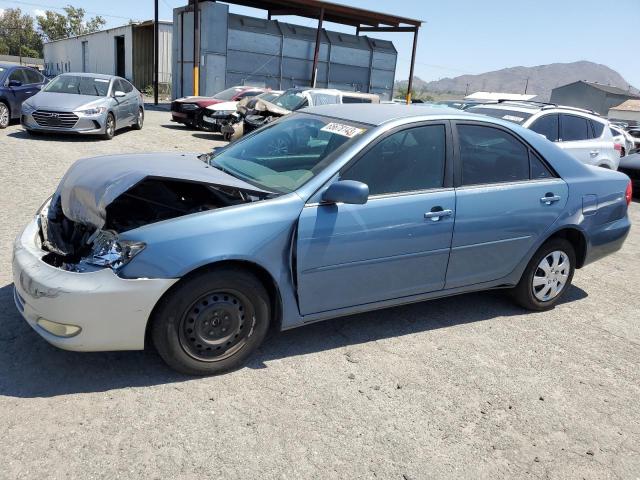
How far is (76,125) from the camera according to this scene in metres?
11.6

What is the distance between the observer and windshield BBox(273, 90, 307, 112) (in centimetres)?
1398

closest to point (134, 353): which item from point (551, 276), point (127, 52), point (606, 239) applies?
Answer: point (551, 276)

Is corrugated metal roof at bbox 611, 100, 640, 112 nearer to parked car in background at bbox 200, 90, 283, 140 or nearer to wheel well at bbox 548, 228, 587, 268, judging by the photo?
parked car in background at bbox 200, 90, 283, 140

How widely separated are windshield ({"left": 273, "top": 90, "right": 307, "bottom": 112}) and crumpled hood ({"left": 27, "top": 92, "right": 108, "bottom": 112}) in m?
4.38

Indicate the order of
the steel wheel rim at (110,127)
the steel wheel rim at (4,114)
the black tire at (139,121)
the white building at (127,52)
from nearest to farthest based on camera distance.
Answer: the steel wheel rim at (110,127) → the steel wheel rim at (4,114) → the black tire at (139,121) → the white building at (127,52)

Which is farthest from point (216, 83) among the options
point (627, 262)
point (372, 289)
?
point (372, 289)

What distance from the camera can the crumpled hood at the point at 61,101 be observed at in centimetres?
1151

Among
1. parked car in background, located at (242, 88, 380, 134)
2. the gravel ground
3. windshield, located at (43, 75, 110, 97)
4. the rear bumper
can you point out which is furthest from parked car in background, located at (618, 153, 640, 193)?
windshield, located at (43, 75, 110, 97)

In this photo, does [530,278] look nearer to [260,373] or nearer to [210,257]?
[260,373]

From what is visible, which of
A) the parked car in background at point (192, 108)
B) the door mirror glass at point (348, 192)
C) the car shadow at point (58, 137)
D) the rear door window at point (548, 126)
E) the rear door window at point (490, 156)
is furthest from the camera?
the parked car in background at point (192, 108)

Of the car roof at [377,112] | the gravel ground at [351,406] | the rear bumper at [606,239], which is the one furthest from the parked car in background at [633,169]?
the car roof at [377,112]

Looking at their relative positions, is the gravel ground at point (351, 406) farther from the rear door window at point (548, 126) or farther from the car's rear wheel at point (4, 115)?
the car's rear wheel at point (4, 115)

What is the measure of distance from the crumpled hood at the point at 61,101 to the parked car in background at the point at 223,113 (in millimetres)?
3768

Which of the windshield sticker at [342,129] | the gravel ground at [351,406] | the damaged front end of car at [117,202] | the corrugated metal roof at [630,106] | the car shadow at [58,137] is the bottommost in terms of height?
the gravel ground at [351,406]
